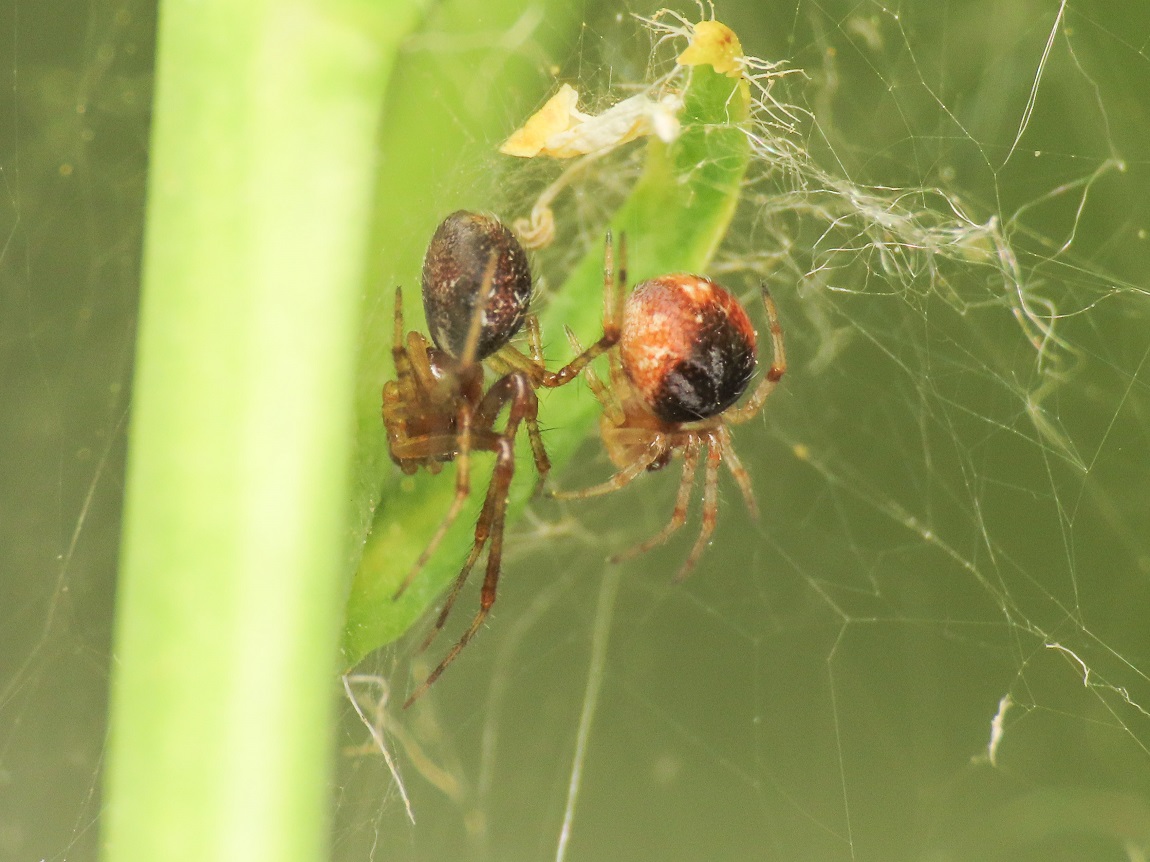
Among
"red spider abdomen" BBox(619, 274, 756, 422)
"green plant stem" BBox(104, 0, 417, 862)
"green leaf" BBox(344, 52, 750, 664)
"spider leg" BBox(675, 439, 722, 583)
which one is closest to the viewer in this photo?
"green plant stem" BBox(104, 0, 417, 862)

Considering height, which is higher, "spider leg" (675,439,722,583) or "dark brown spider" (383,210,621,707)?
"dark brown spider" (383,210,621,707)

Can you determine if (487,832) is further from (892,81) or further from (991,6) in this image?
(991,6)

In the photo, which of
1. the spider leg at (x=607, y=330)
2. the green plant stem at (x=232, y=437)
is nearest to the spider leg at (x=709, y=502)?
the spider leg at (x=607, y=330)

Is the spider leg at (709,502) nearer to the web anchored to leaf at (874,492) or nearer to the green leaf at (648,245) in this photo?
the web anchored to leaf at (874,492)

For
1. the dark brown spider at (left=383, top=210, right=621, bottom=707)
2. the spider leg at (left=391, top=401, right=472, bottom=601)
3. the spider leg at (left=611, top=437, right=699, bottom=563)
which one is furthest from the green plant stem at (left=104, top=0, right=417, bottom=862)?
the spider leg at (left=611, top=437, right=699, bottom=563)

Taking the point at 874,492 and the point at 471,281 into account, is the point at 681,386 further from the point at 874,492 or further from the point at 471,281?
the point at 874,492

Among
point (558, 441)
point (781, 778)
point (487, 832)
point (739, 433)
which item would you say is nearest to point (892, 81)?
point (739, 433)

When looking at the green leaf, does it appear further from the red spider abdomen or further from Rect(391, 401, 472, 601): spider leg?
the red spider abdomen

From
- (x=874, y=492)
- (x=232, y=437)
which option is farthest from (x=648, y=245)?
(x=874, y=492)
